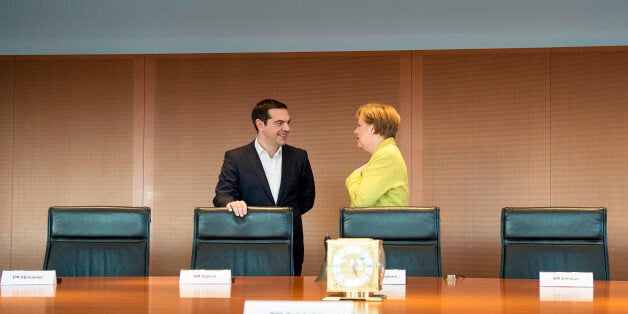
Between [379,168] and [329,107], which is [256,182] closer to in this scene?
[379,168]

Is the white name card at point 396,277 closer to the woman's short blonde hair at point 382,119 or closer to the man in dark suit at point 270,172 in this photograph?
the woman's short blonde hair at point 382,119

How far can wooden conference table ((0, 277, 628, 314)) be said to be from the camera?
2564 mm

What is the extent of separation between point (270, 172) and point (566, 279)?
8.96 feet

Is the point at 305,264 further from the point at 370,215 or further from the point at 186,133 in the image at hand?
the point at 370,215

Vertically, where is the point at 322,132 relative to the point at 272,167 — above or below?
above

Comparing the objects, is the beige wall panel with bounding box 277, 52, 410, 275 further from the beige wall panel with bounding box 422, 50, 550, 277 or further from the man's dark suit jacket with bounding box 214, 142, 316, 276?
the man's dark suit jacket with bounding box 214, 142, 316, 276

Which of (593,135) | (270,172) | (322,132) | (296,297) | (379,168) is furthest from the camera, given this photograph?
(322,132)

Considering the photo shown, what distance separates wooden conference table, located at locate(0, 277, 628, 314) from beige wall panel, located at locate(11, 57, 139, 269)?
4718 millimetres

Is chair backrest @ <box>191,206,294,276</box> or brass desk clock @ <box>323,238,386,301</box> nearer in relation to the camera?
brass desk clock @ <box>323,238,386,301</box>

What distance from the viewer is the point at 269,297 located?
2938 millimetres

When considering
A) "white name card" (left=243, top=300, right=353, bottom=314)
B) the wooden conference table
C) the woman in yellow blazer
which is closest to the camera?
"white name card" (left=243, top=300, right=353, bottom=314)

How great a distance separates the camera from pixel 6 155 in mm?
8406

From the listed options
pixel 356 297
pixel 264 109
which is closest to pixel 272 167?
pixel 264 109

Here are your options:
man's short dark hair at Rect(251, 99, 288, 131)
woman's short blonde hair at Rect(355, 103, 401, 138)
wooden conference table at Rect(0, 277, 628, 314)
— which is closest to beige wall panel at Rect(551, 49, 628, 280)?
man's short dark hair at Rect(251, 99, 288, 131)
